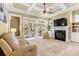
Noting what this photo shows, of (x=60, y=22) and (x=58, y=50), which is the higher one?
(x=60, y=22)

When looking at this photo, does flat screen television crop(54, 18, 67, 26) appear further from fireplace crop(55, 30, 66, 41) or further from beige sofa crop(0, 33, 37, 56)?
beige sofa crop(0, 33, 37, 56)

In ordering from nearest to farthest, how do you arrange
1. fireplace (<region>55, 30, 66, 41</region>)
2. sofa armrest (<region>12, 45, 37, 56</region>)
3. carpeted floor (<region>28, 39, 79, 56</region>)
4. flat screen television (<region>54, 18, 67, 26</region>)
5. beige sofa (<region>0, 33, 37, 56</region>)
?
beige sofa (<region>0, 33, 37, 56</region>), sofa armrest (<region>12, 45, 37, 56</region>), carpeted floor (<region>28, 39, 79, 56</region>), fireplace (<region>55, 30, 66, 41</region>), flat screen television (<region>54, 18, 67, 26</region>)

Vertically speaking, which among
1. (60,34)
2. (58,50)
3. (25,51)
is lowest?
(58,50)

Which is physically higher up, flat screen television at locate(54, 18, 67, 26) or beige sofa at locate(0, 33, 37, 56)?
flat screen television at locate(54, 18, 67, 26)

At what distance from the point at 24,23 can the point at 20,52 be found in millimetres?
6549

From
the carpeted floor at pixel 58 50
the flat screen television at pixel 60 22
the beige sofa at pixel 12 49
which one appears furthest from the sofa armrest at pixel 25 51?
the flat screen television at pixel 60 22

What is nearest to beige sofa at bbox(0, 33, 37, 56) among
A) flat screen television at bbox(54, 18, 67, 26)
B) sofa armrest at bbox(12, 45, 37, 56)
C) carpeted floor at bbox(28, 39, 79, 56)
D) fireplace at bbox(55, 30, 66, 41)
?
sofa armrest at bbox(12, 45, 37, 56)

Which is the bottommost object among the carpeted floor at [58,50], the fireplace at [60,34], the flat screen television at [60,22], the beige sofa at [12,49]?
the carpeted floor at [58,50]

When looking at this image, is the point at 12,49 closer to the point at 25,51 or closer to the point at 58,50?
the point at 25,51

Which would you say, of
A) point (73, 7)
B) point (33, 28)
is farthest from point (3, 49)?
point (33, 28)

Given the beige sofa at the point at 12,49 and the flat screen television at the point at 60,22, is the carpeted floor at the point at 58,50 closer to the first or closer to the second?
the beige sofa at the point at 12,49

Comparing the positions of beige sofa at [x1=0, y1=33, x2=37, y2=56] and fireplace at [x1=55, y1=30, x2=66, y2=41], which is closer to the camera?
beige sofa at [x1=0, y1=33, x2=37, y2=56]

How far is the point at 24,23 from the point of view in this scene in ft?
28.4

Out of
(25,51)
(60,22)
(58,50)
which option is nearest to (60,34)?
(60,22)
